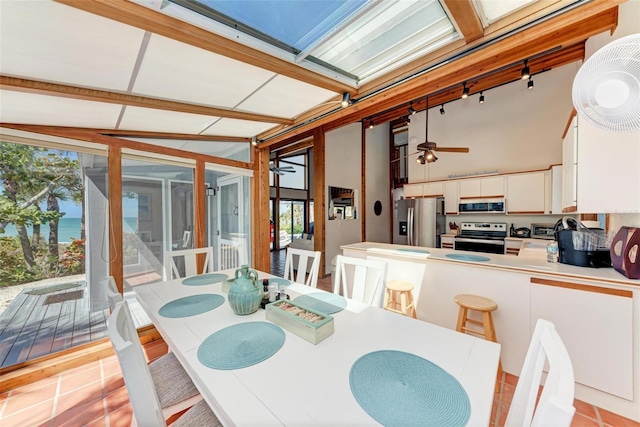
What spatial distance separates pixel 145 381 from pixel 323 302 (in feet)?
3.25

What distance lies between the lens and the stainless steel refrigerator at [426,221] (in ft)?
16.8

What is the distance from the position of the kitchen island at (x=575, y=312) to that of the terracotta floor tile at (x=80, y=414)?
2892 millimetres

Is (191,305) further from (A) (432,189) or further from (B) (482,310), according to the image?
(A) (432,189)

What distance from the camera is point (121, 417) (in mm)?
1629

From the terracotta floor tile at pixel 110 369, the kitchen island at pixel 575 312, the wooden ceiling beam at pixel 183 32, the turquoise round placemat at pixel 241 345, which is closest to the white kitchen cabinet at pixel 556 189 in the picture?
the kitchen island at pixel 575 312

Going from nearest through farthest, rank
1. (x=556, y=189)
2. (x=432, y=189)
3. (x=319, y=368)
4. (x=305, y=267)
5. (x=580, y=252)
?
(x=319, y=368), (x=580, y=252), (x=305, y=267), (x=556, y=189), (x=432, y=189)

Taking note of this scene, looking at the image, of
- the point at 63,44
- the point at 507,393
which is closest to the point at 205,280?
the point at 63,44

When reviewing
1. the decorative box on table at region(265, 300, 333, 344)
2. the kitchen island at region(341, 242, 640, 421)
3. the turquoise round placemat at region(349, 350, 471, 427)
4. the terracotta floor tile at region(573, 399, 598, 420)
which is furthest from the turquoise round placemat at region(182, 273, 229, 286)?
the terracotta floor tile at region(573, 399, 598, 420)

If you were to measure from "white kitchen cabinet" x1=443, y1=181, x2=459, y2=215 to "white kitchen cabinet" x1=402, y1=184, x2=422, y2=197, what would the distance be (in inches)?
21.5

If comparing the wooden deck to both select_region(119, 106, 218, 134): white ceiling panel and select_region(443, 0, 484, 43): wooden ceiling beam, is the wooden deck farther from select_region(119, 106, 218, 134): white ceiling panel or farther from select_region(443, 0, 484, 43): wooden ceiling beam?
select_region(443, 0, 484, 43): wooden ceiling beam

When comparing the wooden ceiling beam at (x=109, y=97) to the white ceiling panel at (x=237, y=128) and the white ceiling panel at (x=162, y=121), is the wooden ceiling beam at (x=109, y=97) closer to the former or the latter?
the white ceiling panel at (x=162, y=121)

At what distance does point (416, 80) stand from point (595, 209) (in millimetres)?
1613

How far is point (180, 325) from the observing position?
1322 mm

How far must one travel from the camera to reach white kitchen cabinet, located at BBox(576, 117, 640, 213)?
1535 mm
